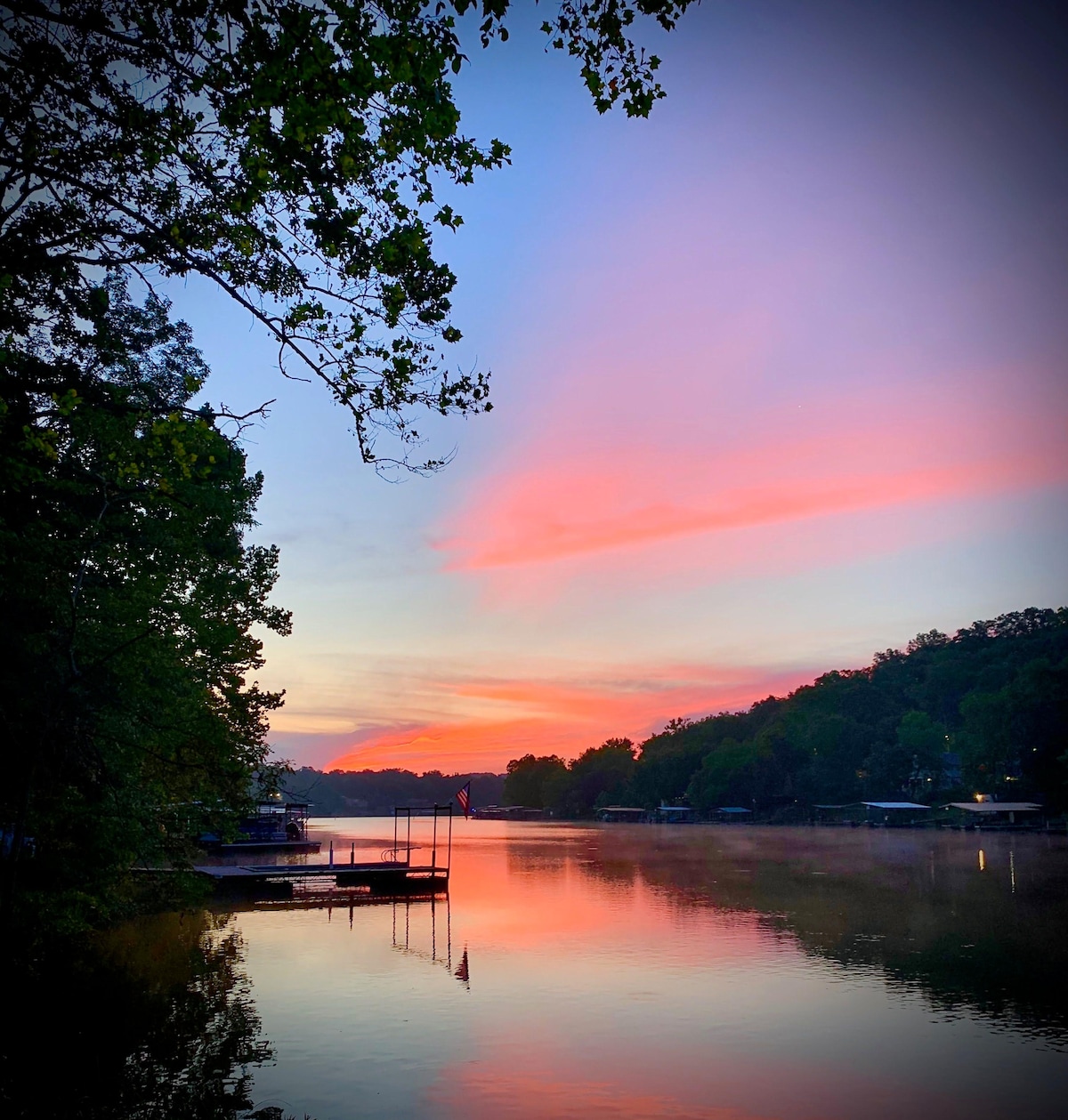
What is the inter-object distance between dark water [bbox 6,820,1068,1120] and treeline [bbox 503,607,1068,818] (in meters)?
70.9

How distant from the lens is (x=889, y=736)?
13138 centimetres

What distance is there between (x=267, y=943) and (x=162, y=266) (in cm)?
2391

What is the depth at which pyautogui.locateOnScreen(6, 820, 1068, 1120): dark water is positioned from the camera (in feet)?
47.8

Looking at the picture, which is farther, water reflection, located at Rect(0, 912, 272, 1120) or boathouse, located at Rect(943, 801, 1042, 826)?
boathouse, located at Rect(943, 801, 1042, 826)

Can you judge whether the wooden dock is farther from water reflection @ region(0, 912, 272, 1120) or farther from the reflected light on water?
water reflection @ region(0, 912, 272, 1120)

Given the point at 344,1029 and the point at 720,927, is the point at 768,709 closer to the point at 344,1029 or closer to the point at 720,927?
the point at 720,927

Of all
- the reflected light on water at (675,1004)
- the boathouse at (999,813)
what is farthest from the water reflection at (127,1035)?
the boathouse at (999,813)

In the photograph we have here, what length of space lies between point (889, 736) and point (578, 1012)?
12198 centimetres

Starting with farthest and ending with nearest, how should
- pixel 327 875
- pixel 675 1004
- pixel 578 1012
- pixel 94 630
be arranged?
1. pixel 327 875
2. pixel 675 1004
3. pixel 578 1012
4. pixel 94 630

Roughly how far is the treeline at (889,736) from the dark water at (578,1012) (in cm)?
7091

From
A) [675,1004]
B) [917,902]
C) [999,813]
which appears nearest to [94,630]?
[675,1004]

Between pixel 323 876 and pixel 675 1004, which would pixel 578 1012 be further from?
pixel 323 876

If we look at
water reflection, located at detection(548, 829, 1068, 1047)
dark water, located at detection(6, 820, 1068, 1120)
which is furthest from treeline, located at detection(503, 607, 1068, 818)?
dark water, located at detection(6, 820, 1068, 1120)

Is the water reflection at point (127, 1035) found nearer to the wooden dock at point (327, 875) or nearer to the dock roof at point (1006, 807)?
the wooden dock at point (327, 875)
